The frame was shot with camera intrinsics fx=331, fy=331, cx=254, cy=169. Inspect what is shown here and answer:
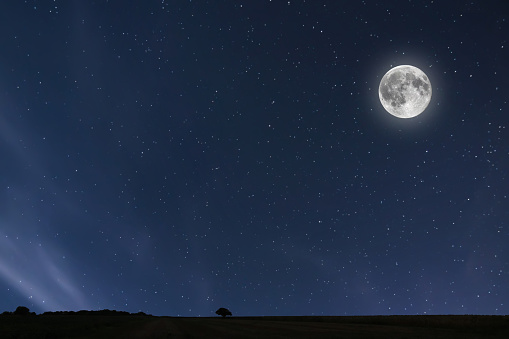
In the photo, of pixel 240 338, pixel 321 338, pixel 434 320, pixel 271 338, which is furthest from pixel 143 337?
pixel 434 320

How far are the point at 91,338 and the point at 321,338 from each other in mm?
12652

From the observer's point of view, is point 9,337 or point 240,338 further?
point 9,337

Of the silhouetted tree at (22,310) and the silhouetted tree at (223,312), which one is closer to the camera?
the silhouetted tree at (223,312)

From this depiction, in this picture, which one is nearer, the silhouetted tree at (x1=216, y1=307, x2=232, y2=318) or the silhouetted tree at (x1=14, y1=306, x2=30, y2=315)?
the silhouetted tree at (x1=216, y1=307, x2=232, y2=318)

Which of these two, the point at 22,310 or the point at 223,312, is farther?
the point at 22,310

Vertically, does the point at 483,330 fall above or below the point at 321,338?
above

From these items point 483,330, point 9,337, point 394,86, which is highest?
point 394,86

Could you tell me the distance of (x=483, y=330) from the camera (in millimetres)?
19828

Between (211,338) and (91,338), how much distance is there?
273 inches

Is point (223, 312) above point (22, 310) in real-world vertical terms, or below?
above

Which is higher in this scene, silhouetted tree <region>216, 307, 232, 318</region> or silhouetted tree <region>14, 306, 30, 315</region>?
silhouetted tree <region>216, 307, 232, 318</region>

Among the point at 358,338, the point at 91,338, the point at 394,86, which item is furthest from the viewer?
the point at 394,86

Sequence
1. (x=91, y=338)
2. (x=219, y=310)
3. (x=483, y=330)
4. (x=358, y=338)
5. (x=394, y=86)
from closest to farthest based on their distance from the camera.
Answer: (x=358, y=338)
(x=91, y=338)
(x=483, y=330)
(x=394, y=86)
(x=219, y=310)

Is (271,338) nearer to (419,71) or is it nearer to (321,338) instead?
(321,338)
